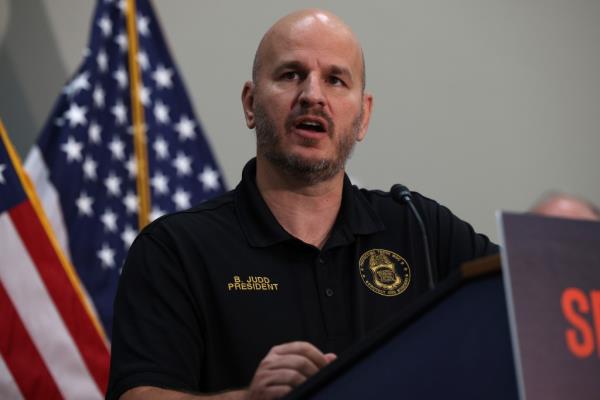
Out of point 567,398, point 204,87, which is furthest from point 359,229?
point 204,87

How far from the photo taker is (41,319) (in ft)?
8.54

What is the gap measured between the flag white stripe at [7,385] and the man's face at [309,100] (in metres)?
1.17

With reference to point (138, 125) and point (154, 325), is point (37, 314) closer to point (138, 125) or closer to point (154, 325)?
point (138, 125)

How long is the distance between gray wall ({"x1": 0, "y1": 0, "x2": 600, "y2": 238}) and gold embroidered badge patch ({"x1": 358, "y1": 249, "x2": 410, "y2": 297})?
5.60 ft

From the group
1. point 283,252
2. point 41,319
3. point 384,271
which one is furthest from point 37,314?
point 384,271

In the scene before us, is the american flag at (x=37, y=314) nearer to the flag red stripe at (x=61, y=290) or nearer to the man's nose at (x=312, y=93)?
the flag red stripe at (x=61, y=290)

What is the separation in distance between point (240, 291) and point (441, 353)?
73 centimetres

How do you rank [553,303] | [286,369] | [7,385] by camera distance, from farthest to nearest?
[7,385] < [286,369] < [553,303]

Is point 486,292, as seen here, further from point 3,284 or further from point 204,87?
point 204,87

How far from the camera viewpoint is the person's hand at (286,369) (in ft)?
3.71

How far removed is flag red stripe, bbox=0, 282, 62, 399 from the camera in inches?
100

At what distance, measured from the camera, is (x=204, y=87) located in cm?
343

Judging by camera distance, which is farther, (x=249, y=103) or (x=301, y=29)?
(x=249, y=103)

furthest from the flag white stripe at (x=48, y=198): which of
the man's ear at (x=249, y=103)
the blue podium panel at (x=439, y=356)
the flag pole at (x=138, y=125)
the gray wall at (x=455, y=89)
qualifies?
the blue podium panel at (x=439, y=356)
